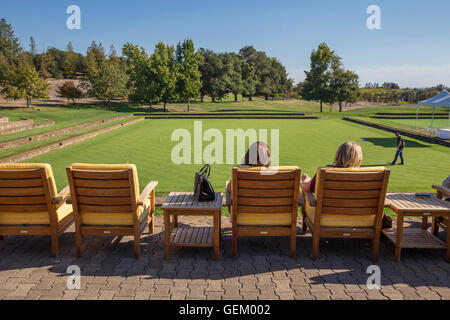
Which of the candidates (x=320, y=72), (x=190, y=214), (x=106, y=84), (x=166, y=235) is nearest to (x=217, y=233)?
(x=190, y=214)

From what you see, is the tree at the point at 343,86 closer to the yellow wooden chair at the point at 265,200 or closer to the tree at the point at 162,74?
the tree at the point at 162,74

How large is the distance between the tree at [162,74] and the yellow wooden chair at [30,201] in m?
42.5

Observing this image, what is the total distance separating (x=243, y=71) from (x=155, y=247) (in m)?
71.9

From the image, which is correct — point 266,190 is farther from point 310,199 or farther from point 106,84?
point 106,84

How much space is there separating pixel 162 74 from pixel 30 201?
142 feet

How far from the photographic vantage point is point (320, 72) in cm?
5247

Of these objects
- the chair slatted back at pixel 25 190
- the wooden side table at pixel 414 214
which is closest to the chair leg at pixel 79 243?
the chair slatted back at pixel 25 190

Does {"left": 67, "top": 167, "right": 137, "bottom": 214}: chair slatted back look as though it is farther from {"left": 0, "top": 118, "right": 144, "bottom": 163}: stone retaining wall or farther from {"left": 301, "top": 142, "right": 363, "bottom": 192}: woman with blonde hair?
{"left": 0, "top": 118, "right": 144, "bottom": 163}: stone retaining wall

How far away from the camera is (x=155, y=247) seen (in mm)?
4551

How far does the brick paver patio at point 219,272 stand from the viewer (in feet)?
11.1

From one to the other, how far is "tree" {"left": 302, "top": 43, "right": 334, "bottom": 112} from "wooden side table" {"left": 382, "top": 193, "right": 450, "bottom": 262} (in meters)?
49.8
